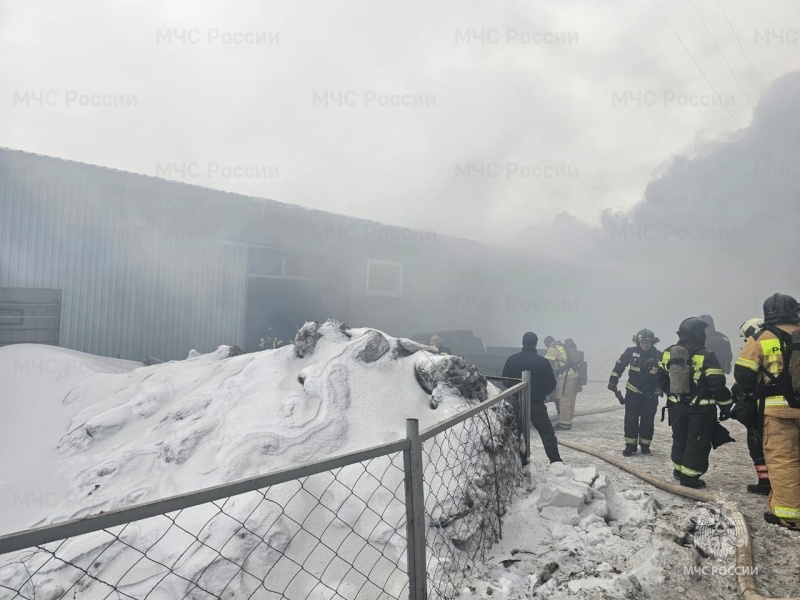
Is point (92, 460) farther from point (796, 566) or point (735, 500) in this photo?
point (735, 500)

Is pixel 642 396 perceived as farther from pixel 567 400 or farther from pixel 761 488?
pixel 567 400

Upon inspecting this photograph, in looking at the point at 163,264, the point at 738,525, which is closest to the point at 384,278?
the point at 163,264

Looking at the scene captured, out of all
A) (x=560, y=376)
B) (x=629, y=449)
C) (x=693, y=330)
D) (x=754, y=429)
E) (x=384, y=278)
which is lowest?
(x=629, y=449)

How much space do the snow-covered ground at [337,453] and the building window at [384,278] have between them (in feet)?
27.7

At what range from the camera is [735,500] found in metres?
3.92

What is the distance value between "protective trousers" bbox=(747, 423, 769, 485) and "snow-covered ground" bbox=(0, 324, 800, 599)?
29 centimetres

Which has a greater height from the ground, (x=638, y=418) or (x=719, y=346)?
(x=719, y=346)

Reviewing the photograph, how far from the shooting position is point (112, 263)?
9.31 metres

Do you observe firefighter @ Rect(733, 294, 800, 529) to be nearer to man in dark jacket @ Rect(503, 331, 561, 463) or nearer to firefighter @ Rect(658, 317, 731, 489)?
firefighter @ Rect(658, 317, 731, 489)

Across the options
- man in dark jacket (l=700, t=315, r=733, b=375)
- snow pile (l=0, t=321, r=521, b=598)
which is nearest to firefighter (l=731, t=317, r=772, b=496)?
snow pile (l=0, t=321, r=521, b=598)

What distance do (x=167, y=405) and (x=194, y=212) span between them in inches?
271

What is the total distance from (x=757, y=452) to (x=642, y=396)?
157 centimetres

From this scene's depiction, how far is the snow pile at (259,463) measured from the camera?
257 centimetres

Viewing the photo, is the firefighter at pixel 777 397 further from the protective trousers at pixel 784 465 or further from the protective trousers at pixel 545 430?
the protective trousers at pixel 545 430
